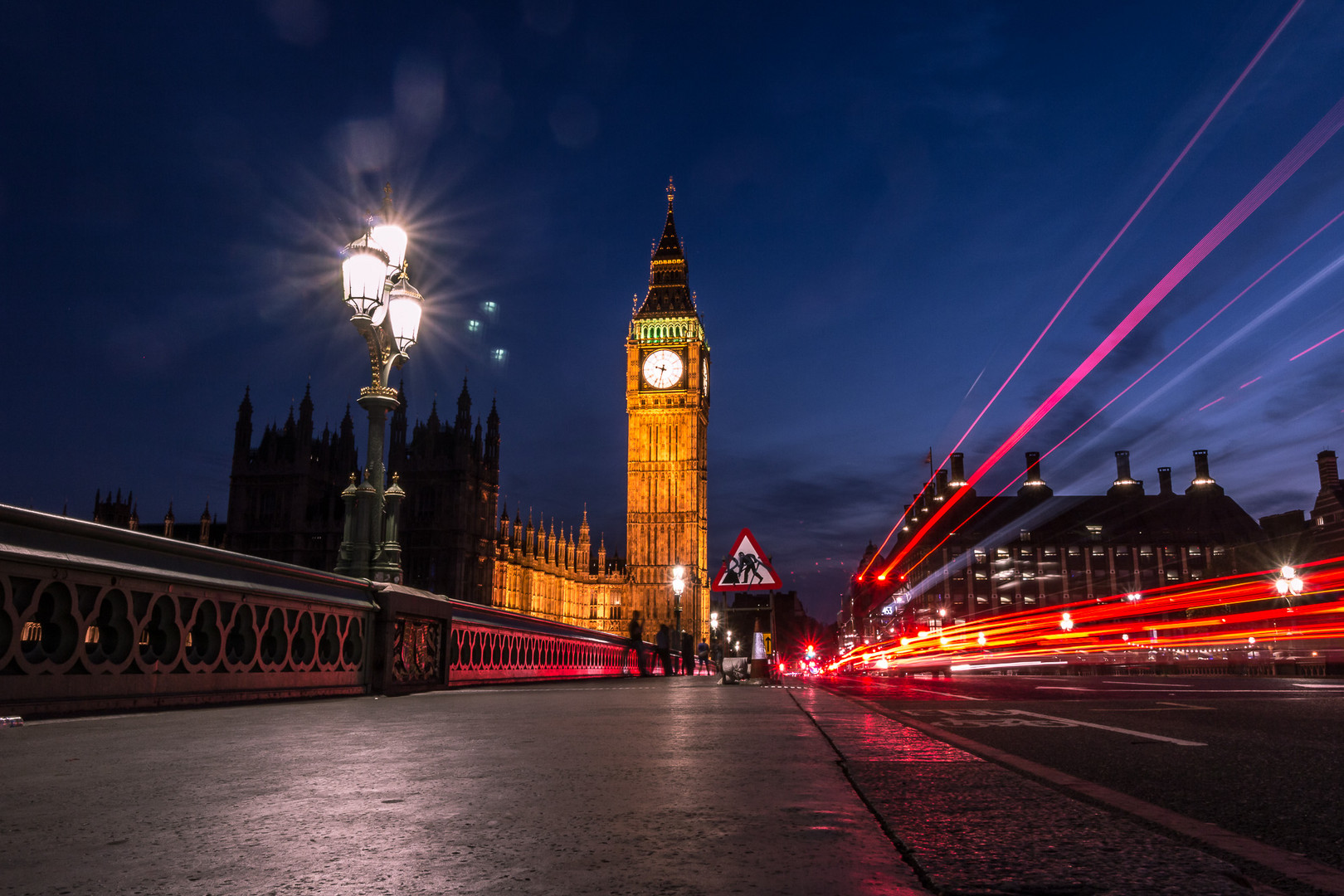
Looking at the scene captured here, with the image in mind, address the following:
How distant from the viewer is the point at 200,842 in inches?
84.0

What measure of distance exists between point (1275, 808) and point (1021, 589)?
9702 centimetres

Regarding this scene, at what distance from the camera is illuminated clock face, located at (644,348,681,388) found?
310ft

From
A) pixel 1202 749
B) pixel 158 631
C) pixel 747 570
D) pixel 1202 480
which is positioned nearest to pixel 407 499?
pixel 747 570

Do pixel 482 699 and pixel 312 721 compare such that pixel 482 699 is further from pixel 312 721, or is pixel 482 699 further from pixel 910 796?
pixel 910 796

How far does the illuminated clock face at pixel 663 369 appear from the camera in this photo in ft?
310

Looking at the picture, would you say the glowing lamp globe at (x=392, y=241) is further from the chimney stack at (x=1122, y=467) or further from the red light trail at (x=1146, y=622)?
the chimney stack at (x=1122, y=467)

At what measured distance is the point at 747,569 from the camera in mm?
14039

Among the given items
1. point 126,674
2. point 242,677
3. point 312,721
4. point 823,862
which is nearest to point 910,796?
point 823,862

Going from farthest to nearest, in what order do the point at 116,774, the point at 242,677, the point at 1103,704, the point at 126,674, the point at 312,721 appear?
1. the point at 1103,704
2. the point at 242,677
3. the point at 126,674
4. the point at 312,721
5. the point at 116,774

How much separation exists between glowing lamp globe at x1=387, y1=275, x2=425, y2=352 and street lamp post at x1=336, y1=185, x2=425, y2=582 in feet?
0.03

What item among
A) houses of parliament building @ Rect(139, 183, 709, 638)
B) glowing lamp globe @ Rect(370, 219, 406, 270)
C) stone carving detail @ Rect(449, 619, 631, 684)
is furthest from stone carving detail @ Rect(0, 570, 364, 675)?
houses of parliament building @ Rect(139, 183, 709, 638)

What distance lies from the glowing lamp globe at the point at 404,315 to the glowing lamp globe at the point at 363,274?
0.87 m

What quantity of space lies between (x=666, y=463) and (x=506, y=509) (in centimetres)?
2058

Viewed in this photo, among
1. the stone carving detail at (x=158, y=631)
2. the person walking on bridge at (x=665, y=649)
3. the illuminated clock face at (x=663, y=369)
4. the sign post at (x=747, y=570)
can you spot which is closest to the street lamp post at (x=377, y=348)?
the stone carving detail at (x=158, y=631)
